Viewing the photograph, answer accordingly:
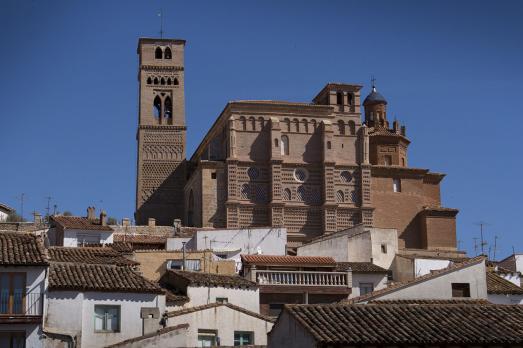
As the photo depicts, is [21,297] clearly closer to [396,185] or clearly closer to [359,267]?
[359,267]

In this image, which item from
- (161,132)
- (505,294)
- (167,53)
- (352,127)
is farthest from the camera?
(167,53)

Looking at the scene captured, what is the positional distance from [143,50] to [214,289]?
56.3 metres

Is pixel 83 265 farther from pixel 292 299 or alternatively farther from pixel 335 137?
pixel 335 137

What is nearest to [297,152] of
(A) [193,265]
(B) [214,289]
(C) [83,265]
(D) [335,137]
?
(D) [335,137]

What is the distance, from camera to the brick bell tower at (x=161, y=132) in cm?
8519

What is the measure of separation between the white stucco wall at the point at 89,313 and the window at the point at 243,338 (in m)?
3.59

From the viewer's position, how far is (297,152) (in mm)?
79250

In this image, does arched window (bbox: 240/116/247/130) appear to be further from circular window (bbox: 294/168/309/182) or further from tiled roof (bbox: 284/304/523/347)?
tiled roof (bbox: 284/304/523/347)

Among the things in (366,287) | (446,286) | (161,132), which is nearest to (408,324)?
(446,286)

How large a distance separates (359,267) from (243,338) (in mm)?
14280

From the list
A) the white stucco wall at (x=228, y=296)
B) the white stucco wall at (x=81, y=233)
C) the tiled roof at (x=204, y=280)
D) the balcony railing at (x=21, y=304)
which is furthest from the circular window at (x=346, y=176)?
the balcony railing at (x=21, y=304)

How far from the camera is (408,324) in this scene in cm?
2616

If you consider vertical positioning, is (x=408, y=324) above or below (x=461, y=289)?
below

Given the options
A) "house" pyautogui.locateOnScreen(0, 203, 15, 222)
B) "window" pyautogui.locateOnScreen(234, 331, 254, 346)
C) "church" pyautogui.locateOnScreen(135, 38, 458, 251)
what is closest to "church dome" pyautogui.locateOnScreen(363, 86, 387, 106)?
"church" pyautogui.locateOnScreen(135, 38, 458, 251)
